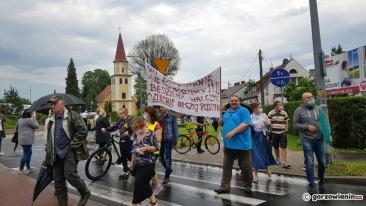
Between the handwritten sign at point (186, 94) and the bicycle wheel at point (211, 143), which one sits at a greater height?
the handwritten sign at point (186, 94)

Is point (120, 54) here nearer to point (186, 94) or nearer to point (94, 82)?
point (94, 82)

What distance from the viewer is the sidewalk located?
7074mm

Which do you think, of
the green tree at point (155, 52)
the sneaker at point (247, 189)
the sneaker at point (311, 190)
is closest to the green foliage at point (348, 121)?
the sneaker at point (311, 190)

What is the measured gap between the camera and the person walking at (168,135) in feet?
28.3

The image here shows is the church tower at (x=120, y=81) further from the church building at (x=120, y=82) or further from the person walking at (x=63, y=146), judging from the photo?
the person walking at (x=63, y=146)

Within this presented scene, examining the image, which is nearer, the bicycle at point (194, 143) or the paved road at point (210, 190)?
the paved road at point (210, 190)

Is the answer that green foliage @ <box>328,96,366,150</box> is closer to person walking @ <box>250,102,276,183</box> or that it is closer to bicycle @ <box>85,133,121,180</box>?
person walking @ <box>250,102,276,183</box>

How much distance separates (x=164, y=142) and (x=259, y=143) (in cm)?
223

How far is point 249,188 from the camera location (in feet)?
24.1

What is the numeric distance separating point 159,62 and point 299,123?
19.4ft

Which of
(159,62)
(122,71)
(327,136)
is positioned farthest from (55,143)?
(122,71)

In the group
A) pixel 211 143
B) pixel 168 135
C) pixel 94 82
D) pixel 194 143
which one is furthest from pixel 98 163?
pixel 94 82

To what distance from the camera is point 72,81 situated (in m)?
114

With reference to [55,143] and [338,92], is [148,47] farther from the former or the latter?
[55,143]
